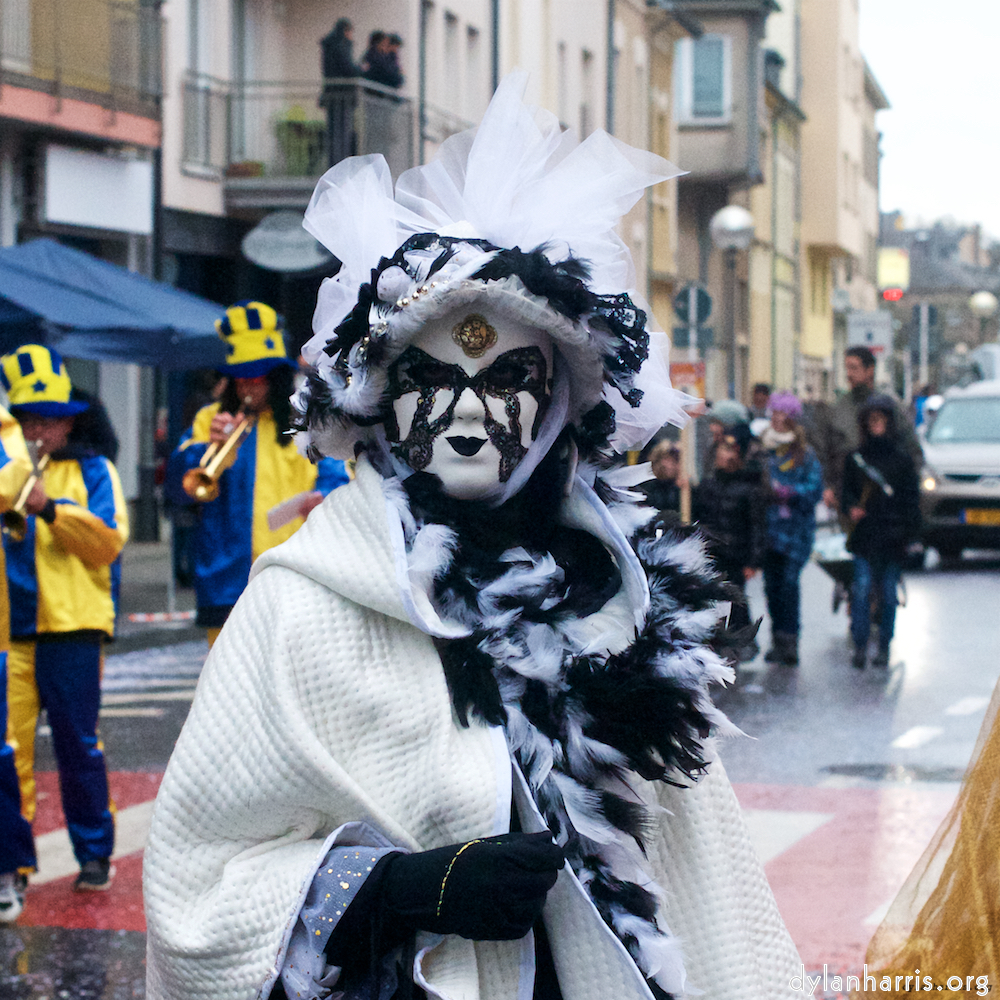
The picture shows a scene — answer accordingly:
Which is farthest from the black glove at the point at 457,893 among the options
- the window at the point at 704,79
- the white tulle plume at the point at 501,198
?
the window at the point at 704,79

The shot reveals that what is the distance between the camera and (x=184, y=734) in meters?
2.17

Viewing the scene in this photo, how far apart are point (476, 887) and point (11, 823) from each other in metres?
3.78

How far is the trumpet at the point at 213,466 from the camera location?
251 inches

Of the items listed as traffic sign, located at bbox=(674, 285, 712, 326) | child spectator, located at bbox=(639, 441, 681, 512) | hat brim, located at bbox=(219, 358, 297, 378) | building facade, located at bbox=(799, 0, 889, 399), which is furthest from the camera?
building facade, located at bbox=(799, 0, 889, 399)

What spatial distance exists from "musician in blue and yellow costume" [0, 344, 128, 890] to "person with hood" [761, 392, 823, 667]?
20.4 feet

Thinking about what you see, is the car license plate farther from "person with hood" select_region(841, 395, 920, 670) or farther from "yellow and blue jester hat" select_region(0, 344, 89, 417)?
"yellow and blue jester hat" select_region(0, 344, 89, 417)

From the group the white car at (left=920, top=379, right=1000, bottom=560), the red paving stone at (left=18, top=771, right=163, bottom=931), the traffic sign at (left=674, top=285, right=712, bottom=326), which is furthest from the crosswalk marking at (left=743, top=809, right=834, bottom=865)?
the white car at (left=920, top=379, right=1000, bottom=560)

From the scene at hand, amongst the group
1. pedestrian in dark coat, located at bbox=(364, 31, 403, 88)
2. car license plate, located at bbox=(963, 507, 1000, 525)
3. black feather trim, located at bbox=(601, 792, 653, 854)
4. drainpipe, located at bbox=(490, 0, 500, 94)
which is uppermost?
drainpipe, located at bbox=(490, 0, 500, 94)

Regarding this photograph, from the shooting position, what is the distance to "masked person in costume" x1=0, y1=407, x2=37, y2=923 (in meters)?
5.11

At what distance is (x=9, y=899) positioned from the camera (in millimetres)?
5566

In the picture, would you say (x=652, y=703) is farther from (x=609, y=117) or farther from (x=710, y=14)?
(x=710, y=14)

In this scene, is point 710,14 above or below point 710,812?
above

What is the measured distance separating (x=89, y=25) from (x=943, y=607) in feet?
A: 38.6

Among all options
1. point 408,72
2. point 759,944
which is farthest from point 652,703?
point 408,72
